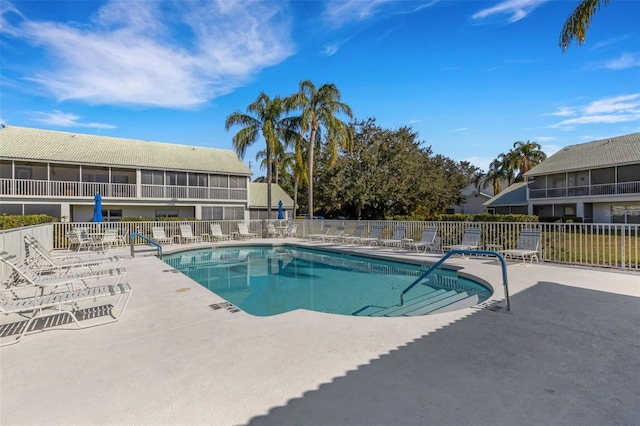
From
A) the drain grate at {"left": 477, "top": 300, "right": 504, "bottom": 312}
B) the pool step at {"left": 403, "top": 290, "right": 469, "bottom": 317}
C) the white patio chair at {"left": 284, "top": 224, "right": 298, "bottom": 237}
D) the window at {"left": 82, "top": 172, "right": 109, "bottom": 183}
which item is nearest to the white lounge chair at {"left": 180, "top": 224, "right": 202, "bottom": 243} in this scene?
the white patio chair at {"left": 284, "top": 224, "right": 298, "bottom": 237}

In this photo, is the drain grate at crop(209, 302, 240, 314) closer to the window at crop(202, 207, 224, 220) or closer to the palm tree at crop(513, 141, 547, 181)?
the window at crop(202, 207, 224, 220)

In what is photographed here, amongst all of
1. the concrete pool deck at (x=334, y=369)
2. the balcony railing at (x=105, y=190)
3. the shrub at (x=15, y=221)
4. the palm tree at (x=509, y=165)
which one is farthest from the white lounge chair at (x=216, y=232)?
the palm tree at (x=509, y=165)

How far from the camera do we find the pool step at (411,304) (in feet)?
21.2

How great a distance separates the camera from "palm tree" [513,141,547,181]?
3972cm

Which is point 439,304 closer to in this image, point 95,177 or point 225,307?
point 225,307

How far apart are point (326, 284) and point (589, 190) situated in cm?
2700

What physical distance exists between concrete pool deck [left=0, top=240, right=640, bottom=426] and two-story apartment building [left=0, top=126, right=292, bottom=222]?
69.0 feet

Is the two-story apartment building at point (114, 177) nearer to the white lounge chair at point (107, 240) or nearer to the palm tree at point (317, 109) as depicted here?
the white lounge chair at point (107, 240)

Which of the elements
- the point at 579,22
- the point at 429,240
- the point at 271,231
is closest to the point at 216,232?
the point at 271,231

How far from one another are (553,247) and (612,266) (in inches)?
56.1

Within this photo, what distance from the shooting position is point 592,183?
2644 cm

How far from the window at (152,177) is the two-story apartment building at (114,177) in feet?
0.09

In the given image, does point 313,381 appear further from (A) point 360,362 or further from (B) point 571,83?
(B) point 571,83

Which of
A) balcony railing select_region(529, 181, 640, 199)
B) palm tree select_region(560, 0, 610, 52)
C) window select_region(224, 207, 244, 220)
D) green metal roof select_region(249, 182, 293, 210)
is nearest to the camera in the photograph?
palm tree select_region(560, 0, 610, 52)
